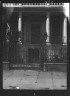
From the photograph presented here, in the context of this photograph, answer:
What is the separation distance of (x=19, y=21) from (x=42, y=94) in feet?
56.9

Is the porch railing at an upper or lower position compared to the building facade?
lower

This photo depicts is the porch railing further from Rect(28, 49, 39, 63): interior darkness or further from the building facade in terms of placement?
the building facade

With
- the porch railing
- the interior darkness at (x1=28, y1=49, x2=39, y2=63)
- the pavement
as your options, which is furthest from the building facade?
the pavement

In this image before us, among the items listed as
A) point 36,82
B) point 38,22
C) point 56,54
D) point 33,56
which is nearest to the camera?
point 36,82

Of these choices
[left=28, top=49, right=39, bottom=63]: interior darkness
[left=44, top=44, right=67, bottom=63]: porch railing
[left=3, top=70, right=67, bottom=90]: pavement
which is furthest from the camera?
[left=28, top=49, right=39, bottom=63]: interior darkness

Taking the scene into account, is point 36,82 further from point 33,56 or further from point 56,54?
point 33,56

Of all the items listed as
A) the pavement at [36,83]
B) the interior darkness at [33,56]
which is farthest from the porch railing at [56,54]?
the pavement at [36,83]

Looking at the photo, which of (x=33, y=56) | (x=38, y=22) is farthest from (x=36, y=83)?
(x=38, y=22)

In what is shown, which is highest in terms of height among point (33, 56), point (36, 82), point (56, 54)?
point (56, 54)

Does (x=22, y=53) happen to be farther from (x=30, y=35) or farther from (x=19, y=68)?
(x=30, y=35)

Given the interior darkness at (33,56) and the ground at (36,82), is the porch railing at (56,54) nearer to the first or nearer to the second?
the interior darkness at (33,56)

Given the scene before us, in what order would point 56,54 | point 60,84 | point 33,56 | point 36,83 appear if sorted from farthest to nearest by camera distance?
point 33,56, point 56,54, point 36,83, point 60,84

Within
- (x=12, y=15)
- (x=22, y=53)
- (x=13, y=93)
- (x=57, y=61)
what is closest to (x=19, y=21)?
(x=12, y=15)

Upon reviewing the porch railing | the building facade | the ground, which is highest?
the building facade
